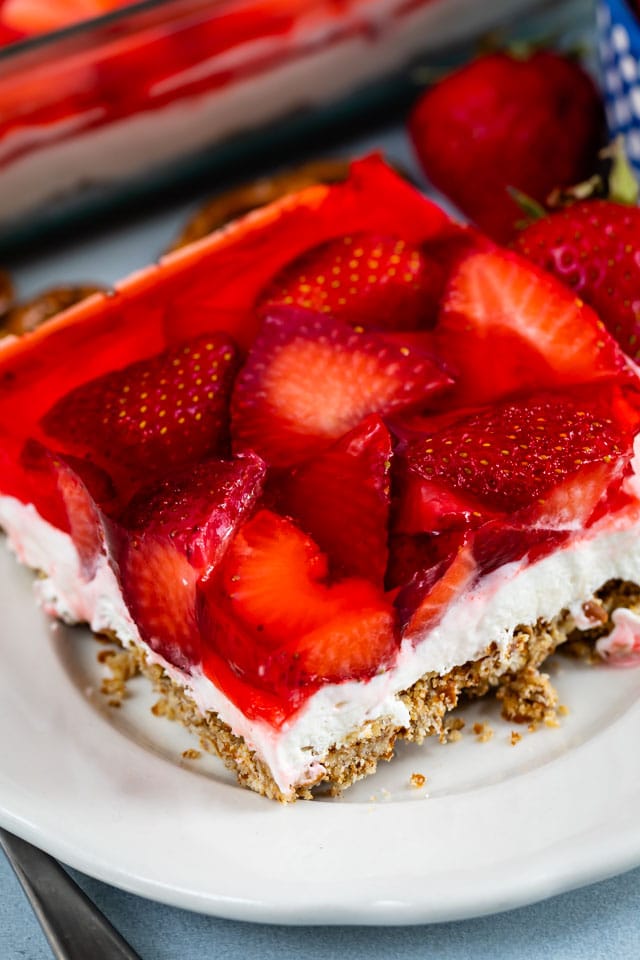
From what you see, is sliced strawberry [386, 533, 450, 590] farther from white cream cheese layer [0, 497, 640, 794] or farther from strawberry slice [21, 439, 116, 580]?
strawberry slice [21, 439, 116, 580]

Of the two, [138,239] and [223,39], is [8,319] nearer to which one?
[138,239]

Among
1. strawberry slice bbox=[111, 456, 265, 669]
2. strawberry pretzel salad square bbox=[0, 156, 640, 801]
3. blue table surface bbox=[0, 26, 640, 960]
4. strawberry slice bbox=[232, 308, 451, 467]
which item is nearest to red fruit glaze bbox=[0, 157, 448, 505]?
strawberry pretzel salad square bbox=[0, 156, 640, 801]

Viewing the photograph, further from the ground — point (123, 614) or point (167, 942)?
point (123, 614)

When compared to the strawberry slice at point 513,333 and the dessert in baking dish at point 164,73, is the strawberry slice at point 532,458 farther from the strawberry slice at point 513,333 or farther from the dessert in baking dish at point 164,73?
the dessert in baking dish at point 164,73

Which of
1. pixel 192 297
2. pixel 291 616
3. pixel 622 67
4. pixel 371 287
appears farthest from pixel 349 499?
pixel 622 67

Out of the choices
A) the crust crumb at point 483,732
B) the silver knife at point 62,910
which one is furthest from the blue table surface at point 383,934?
the crust crumb at point 483,732

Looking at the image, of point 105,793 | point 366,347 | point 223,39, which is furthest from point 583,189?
point 105,793

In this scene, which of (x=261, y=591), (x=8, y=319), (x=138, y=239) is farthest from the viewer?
A: (x=138, y=239)
